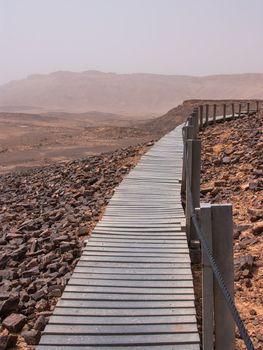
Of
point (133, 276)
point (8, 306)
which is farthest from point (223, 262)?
point (8, 306)

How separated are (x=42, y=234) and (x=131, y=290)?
13.6ft

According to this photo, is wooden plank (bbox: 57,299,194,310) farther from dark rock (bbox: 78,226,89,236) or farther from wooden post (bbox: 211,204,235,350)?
dark rock (bbox: 78,226,89,236)

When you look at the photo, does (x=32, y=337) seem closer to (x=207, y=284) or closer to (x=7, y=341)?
(x=7, y=341)

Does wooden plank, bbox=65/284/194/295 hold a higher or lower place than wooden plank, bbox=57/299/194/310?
higher

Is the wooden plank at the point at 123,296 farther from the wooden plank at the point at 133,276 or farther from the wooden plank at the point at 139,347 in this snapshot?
the wooden plank at the point at 139,347

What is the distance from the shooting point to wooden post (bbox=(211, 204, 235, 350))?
3.40 metres

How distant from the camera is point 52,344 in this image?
13.8 feet

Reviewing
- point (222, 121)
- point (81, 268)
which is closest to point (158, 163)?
point (81, 268)

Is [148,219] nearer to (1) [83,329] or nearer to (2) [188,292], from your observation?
(2) [188,292]

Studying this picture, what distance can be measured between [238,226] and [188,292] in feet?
11.2

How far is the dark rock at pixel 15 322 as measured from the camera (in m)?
5.52

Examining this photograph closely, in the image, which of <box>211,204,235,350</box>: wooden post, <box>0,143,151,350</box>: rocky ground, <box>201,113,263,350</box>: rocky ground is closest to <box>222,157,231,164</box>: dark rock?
<box>201,113,263,350</box>: rocky ground

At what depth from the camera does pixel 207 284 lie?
3555 millimetres

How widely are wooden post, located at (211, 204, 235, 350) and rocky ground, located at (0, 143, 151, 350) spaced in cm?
230
